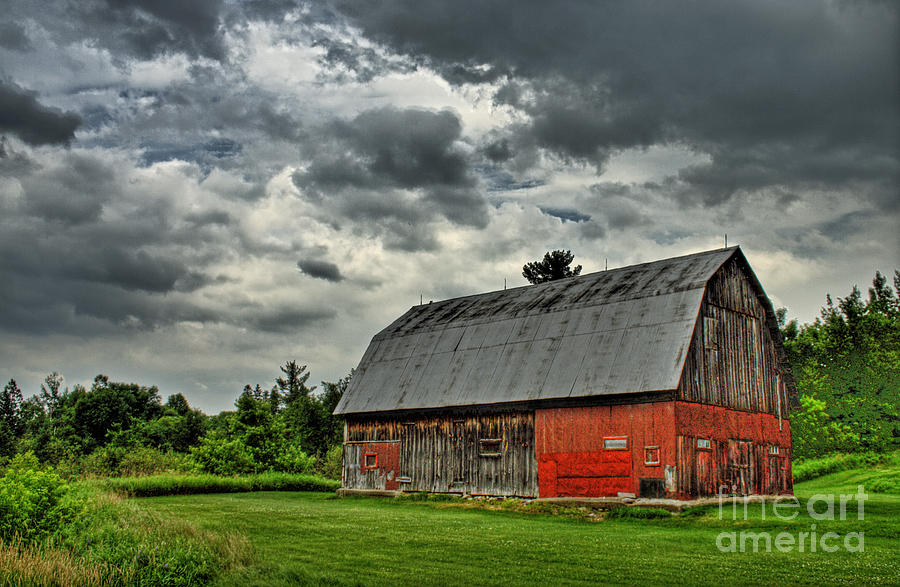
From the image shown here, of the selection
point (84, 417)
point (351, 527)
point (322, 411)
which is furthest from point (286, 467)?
point (84, 417)

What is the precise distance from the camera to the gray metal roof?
95.0 ft

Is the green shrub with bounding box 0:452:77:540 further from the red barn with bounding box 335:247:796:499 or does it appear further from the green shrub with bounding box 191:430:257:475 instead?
the green shrub with bounding box 191:430:257:475

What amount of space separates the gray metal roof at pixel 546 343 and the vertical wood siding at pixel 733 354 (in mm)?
893

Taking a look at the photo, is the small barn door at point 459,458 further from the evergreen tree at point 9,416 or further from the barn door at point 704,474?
the evergreen tree at point 9,416

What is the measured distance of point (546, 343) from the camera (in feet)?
108

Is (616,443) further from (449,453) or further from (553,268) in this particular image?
(553,268)

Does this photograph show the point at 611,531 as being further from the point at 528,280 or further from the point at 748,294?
the point at 528,280

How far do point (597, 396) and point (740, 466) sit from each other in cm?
615

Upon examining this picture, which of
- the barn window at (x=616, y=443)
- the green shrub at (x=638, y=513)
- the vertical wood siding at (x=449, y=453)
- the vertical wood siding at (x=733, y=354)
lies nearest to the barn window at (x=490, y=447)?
the vertical wood siding at (x=449, y=453)

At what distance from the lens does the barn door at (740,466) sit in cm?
2909

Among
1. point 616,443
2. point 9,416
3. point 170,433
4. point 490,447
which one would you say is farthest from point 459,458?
point 9,416

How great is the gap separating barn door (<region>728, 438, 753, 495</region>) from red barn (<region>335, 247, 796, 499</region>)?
0.24 ft

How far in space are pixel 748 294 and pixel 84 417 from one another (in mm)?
70208

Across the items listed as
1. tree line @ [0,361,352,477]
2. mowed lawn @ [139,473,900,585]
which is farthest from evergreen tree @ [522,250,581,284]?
mowed lawn @ [139,473,900,585]
